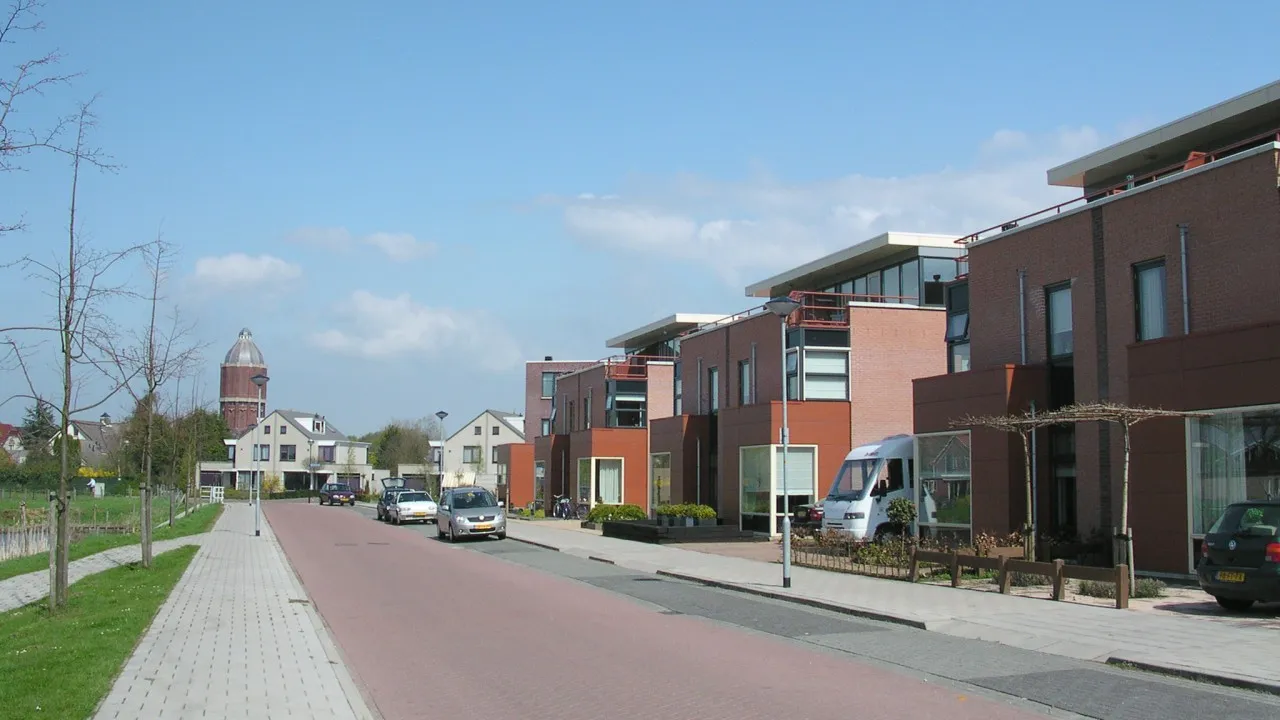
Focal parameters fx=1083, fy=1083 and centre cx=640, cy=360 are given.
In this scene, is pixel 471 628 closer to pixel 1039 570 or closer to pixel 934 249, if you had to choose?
pixel 1039 570

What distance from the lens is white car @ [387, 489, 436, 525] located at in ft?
153

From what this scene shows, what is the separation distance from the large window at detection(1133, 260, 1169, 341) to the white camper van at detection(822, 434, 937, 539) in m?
6.54

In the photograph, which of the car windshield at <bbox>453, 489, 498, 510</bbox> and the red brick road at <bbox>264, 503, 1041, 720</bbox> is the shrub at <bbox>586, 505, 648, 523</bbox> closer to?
the car windshield at <bbox>453, 489, 498, 510</bbox>

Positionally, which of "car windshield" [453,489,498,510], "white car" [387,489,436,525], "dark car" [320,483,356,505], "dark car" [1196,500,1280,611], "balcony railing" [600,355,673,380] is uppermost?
"balcony railing" [600,355,673,380]

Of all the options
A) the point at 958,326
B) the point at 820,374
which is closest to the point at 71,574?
the point at 820,374

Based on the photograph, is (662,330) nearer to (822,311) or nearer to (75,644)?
(822,311)

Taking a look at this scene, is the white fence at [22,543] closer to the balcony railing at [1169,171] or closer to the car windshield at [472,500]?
the car windshield at [472,500]

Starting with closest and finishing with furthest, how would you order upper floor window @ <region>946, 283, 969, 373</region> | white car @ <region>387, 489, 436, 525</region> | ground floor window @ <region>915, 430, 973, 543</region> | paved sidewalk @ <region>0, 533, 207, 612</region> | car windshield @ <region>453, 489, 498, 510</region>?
paved sidewalk @ <region>0, 533, 207, 612</region> → ground floor window @ <region>915, 430, 973, 543</region> → upper floor window @ <region>946, 283, 969, 373</region> → car windshield @ <region>453, 489, 498, 510</region> → white car @ <region>387, 489, 436, 525</region>

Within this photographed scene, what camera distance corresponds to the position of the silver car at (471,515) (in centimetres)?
3381

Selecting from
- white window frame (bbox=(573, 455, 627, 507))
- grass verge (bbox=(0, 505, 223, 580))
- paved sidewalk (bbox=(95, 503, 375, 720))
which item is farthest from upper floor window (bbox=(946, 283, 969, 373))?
grass verge (bbox=(0, 505, 223, 580))

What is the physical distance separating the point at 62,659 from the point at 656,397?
39057 mm

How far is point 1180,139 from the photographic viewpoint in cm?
2333

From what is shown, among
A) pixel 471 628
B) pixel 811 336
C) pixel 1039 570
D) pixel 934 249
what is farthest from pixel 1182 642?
pixel 934 249

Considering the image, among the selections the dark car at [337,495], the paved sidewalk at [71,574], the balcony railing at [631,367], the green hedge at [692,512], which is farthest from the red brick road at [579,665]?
the dark car at [337,495]
